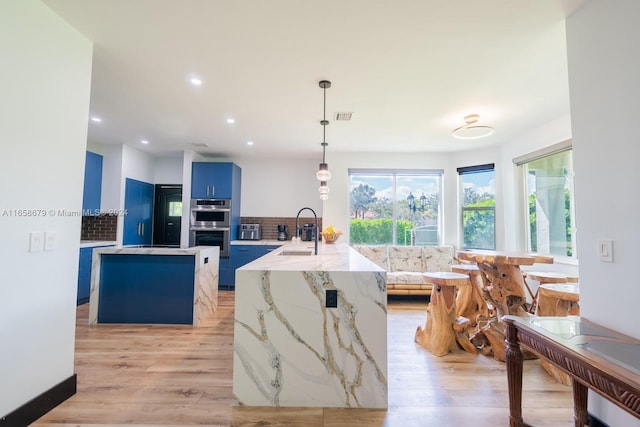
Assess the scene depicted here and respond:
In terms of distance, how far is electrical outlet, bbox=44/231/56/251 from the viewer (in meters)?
1.81

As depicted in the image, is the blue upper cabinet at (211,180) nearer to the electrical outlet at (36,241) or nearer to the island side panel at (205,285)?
the island side panel at (205,285)

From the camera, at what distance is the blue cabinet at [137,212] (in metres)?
5.05

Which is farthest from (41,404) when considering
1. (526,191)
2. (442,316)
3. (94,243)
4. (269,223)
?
(526,191)

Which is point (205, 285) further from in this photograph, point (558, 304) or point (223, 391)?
point (558, 304)

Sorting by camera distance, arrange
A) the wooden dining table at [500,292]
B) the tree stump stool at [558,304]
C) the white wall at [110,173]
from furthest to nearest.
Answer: the white wall at [110,173] < the wooden dining table at [500,292] < the tree stump stool at [558,304]

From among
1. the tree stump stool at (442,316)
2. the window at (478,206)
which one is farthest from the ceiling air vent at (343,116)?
the window at (478,206)

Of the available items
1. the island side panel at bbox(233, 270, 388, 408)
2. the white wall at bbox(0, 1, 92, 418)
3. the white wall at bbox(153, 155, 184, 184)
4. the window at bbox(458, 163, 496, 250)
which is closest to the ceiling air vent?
the island side panel at bbox(233, 270, 388, 408)

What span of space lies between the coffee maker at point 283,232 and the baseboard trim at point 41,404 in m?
3.86

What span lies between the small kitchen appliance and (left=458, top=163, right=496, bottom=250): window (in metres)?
3.94

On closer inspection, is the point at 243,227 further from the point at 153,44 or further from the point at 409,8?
the point at 409,8

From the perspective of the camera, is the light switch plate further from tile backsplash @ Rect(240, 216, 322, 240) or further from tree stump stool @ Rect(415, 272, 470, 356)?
tile backsplash @ Rect(240, 216, 322, 240)

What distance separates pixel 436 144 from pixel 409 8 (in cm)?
343

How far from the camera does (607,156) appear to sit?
160cm

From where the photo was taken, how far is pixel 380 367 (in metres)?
1.82
